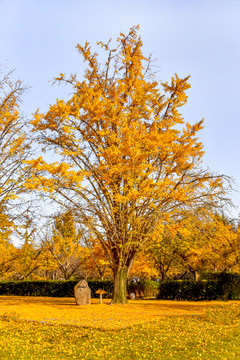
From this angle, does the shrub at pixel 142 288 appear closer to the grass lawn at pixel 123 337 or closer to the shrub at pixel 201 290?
the shrub at pixel 201 290

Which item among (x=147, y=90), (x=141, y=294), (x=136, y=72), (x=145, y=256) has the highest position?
(x=136, y=72)

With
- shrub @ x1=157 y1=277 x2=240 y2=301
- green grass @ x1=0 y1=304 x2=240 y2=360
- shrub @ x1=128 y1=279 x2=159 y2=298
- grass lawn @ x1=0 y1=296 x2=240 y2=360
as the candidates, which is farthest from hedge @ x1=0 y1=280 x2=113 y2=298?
green grass @ x1=0 y1=304 x2=240 y2=360

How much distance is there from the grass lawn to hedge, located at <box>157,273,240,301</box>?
8.83 metres

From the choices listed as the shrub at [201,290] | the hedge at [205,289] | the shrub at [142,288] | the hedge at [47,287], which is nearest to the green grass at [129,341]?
the hedge at [205,289]

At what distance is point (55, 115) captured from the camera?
14.2m

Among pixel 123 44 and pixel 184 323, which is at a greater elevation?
pixel 123 44

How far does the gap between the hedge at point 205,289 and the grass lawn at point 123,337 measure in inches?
347

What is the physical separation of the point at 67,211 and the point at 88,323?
565 cm

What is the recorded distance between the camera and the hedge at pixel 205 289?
20.0 m

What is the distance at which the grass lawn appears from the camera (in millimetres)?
6539

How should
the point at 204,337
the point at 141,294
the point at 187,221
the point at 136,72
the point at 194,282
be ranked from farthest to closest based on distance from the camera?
1. the point at 141,294
2. the point at 194,282
3. the point at 136,72
4. the point at 187,221
5. the point at 204,337

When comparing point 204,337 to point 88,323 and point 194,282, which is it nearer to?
point 88,323

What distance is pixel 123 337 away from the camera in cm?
819

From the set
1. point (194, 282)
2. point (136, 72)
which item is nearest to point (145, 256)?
point (194, 282)
